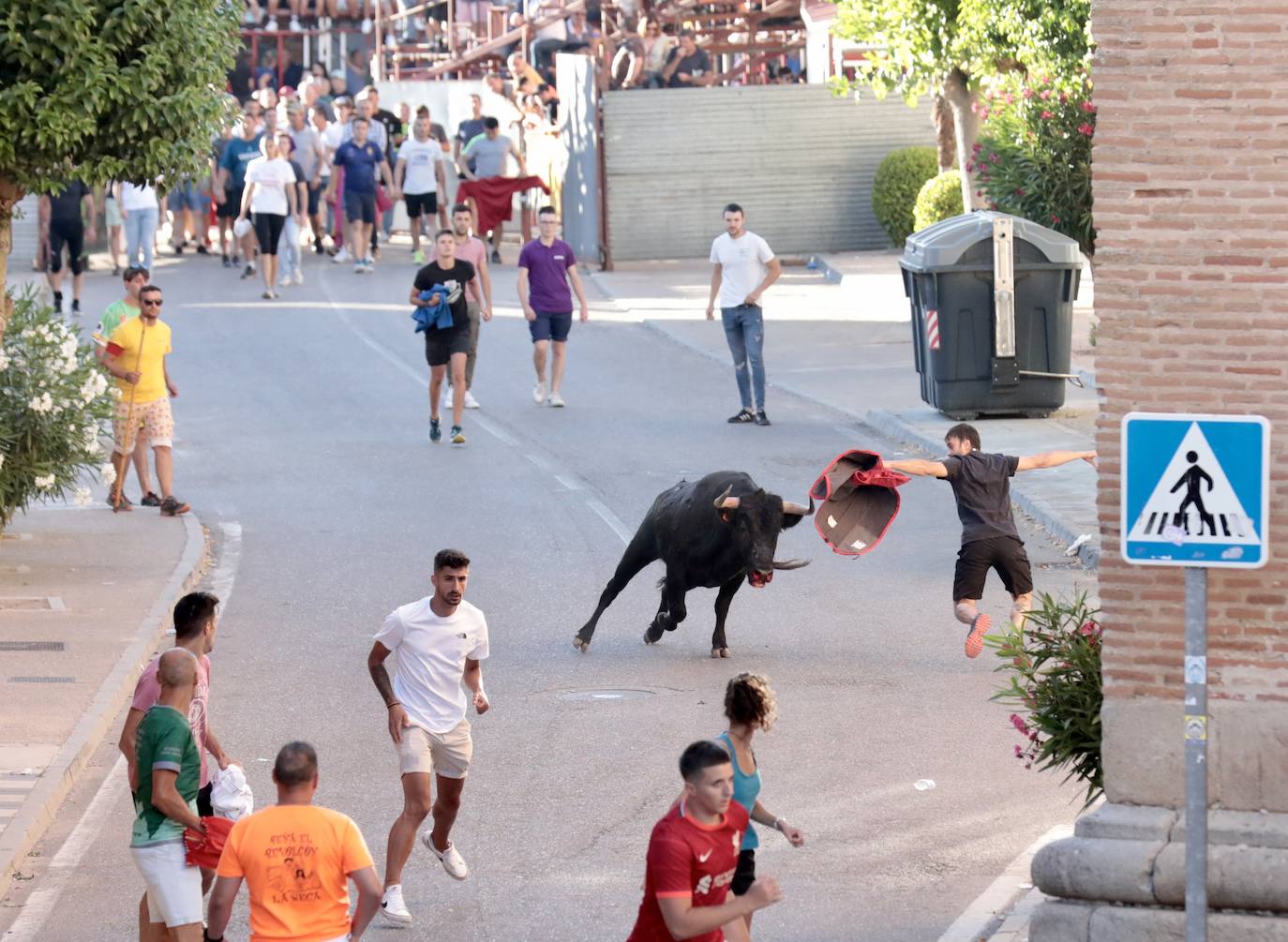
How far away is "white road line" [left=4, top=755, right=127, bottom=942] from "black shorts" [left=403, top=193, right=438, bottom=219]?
24414mm

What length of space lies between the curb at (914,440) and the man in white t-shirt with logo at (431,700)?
5221 mm

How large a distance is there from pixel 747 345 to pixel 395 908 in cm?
1310

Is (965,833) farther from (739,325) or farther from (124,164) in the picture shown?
(739,325)

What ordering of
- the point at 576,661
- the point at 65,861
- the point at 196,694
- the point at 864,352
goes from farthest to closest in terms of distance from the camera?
the point at 864,352, the point at 576,661, the point at 65,861, the point at 196,694

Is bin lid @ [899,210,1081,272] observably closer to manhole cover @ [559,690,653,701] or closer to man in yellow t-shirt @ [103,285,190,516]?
man in yellow t-shirt @ [103,285,190,516]

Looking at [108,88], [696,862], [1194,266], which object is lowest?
[696,862]

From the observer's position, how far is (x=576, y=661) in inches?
519

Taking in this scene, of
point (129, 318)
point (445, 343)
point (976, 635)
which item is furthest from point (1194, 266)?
point (445, 343)

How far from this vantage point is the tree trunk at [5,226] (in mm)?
13863

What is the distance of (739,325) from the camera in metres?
21.5

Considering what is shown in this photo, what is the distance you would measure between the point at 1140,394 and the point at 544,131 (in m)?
31.8

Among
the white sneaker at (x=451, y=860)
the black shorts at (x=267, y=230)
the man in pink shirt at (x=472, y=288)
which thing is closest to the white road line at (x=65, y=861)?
the white sneaker at (x=451, y=860)

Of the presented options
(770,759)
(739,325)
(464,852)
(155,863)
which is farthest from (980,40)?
(155,863)

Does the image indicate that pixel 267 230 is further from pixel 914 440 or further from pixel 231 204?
pixel 914 440
